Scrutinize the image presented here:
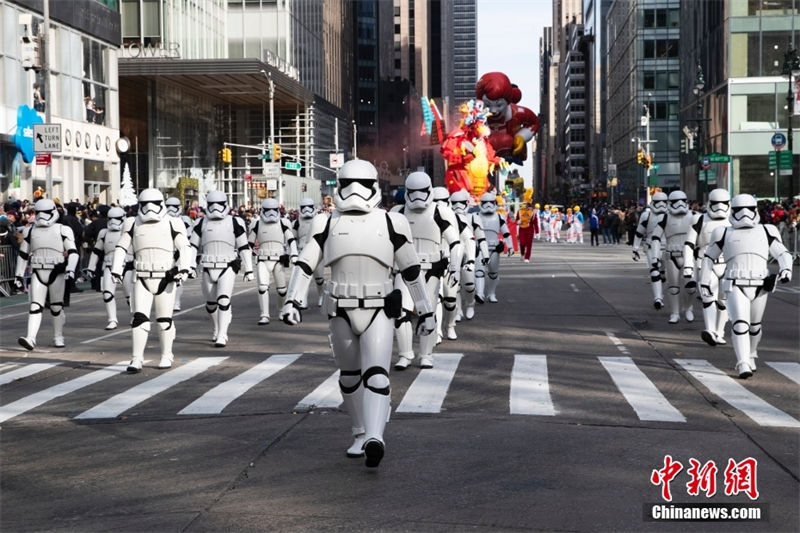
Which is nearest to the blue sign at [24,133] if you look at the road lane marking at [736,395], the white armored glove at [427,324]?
the road lane marking at [736,395]

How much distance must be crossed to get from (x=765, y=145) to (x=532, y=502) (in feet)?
189

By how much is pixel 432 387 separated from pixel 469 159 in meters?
45.3

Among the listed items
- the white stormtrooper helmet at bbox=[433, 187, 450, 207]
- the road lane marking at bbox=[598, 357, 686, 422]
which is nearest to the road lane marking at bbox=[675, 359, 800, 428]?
the road lane marking at bbox=[598, 357, 686, 422]

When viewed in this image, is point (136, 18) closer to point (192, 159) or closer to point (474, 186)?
point (192, 159)

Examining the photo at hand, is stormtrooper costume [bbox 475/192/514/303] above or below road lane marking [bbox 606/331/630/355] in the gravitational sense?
above

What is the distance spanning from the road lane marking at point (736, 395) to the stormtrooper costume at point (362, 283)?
3523 millimetres

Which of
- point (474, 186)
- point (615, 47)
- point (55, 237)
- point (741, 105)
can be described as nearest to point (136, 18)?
point (474, 186)

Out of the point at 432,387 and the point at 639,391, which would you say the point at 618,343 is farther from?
the point at 432,387

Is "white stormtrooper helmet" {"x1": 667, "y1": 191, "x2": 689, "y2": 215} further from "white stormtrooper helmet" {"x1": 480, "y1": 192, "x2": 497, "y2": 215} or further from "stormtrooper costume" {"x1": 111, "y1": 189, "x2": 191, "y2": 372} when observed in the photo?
"stormtrooper costume" {"x1": 111, "y1": 189, "x2": 191, "y2": 372}

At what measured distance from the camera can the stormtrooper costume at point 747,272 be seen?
12555mm

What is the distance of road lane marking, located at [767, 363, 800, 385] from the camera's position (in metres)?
12.6

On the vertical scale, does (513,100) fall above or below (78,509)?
above

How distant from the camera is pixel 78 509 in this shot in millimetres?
6859

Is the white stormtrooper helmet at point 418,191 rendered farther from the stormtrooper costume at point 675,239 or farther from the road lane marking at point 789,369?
the stormtrooper costume at point 675,239
